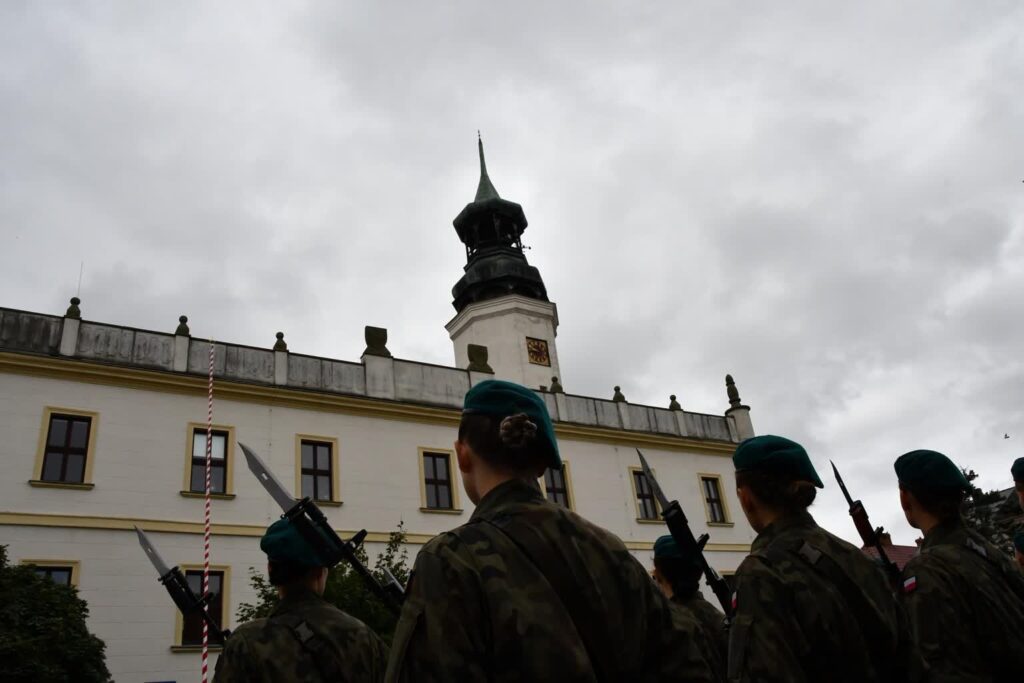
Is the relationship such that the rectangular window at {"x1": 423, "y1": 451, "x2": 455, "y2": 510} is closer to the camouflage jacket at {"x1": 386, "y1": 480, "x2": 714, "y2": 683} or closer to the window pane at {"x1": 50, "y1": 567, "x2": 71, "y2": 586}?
the window pane at {"x1": 50, "y1": 567, "x2": 71, "y2": 586}

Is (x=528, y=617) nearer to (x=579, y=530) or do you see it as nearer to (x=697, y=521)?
(x=579, y=530)

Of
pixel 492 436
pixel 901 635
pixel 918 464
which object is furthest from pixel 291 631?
pixel 918 464

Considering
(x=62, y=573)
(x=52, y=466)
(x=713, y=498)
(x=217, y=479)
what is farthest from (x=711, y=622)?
(x=713, y=498)

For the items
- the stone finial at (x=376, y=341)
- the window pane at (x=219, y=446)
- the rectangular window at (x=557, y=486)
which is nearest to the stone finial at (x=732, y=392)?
the rectangular window at (x=557, y=486)

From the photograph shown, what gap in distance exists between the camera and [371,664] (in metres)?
4.01

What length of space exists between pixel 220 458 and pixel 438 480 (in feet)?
19.7

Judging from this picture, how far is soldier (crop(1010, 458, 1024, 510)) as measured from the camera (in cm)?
548

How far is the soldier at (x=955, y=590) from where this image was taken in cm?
337

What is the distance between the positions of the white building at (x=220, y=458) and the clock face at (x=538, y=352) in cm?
488

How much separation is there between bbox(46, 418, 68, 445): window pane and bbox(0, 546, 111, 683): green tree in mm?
5568

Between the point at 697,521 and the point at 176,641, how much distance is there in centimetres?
1663

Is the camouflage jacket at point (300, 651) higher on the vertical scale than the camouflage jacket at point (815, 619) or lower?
higher

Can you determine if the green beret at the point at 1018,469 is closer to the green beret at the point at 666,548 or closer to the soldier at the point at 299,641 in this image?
the green beret at the point at 666,548

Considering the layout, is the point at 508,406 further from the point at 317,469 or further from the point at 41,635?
the point at 317,469
